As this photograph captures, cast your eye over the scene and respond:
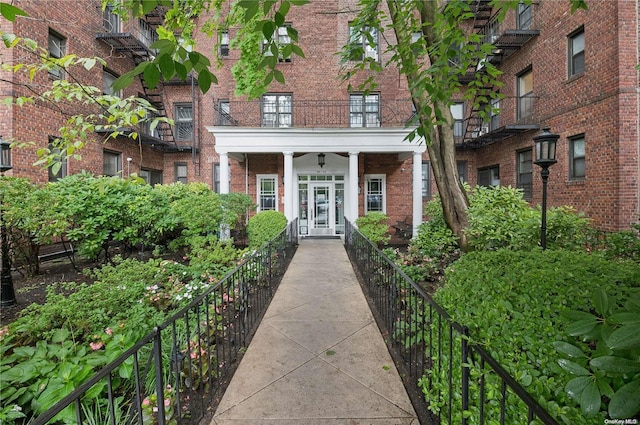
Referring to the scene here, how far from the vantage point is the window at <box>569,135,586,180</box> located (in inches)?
376

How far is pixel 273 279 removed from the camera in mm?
5906

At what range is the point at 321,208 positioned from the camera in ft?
43.7

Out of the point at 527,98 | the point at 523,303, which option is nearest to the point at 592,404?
the point at 523,303

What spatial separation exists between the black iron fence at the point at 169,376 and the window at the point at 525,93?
43.0 ft

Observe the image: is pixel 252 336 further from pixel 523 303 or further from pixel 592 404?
pixel 592 404

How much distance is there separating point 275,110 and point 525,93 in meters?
10.7

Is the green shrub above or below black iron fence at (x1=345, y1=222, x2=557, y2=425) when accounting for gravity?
above

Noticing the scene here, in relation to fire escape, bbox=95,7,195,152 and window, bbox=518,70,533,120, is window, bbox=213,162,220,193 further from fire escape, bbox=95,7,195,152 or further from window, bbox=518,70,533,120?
window, bbox=518,70,533,120

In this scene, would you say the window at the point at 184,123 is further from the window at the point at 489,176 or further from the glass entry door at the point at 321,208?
the window at the point at 489,176

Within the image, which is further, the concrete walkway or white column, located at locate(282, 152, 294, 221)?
white column, located at locate(282, 152, 294, 221)

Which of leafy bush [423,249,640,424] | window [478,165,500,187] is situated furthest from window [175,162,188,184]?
leafy bush [423,249,640,424]

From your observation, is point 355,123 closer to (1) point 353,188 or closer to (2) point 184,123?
(1) point 353,188

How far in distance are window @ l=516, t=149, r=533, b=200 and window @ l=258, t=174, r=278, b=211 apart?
1052cm

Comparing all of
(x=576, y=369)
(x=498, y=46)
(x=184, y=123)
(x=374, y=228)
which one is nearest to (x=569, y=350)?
(x=576, y=369)
